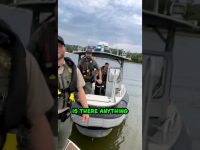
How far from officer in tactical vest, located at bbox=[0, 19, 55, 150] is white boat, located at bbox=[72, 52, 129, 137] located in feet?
5.06

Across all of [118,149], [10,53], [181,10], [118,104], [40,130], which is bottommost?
[118,149]

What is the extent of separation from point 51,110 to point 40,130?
0.26ft

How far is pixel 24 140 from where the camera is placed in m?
1.14

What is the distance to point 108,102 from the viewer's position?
4.05 metres

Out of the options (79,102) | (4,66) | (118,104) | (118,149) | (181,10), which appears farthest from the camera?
(118,149)

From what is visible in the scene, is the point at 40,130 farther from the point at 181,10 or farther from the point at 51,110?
the point at 181,10

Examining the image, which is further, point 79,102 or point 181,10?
point 79,102

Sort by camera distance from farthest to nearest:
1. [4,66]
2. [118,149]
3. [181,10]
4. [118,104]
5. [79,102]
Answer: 1. [118,149]
2. [118,104]
3. [79,102]
4. [181,10]
5. [4,66]

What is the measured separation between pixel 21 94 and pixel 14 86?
35 mm

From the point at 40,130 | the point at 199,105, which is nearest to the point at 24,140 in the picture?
the point at 40,130

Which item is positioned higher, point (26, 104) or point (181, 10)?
point (181, 10)

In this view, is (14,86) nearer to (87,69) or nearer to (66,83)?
(66,83)

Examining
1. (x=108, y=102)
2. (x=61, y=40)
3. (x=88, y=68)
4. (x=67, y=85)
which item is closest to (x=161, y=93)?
(x=61, y=40)

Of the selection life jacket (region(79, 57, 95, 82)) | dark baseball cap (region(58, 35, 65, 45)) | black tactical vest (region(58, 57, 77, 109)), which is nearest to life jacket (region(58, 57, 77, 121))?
black tactical vest (region(58, 57, 77, 109))
